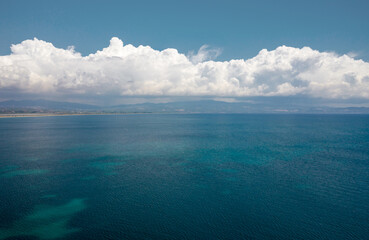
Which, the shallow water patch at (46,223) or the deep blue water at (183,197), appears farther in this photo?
the deep blue water at (183,197)

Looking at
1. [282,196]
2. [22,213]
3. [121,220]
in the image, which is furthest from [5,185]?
[282,196]

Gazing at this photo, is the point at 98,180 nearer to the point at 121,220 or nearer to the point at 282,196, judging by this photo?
the point at 121,220

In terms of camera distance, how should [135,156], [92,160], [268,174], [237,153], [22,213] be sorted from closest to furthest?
[22,213] → [268,174] → [92,160] → [135,156] → [237,153]

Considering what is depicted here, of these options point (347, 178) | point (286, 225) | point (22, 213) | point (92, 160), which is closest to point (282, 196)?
point (286, 225)

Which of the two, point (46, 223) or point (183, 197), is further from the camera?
point (183, 197)

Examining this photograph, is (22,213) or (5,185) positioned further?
(5,185)

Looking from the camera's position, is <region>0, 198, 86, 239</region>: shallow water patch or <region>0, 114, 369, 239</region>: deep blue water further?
<region>0, 114, 369, 239</region>: deep blue water

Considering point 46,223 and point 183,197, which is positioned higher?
point 46,223

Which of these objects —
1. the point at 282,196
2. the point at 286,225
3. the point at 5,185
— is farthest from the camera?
the point at 5,185

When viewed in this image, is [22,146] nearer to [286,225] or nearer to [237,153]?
[237,153]
